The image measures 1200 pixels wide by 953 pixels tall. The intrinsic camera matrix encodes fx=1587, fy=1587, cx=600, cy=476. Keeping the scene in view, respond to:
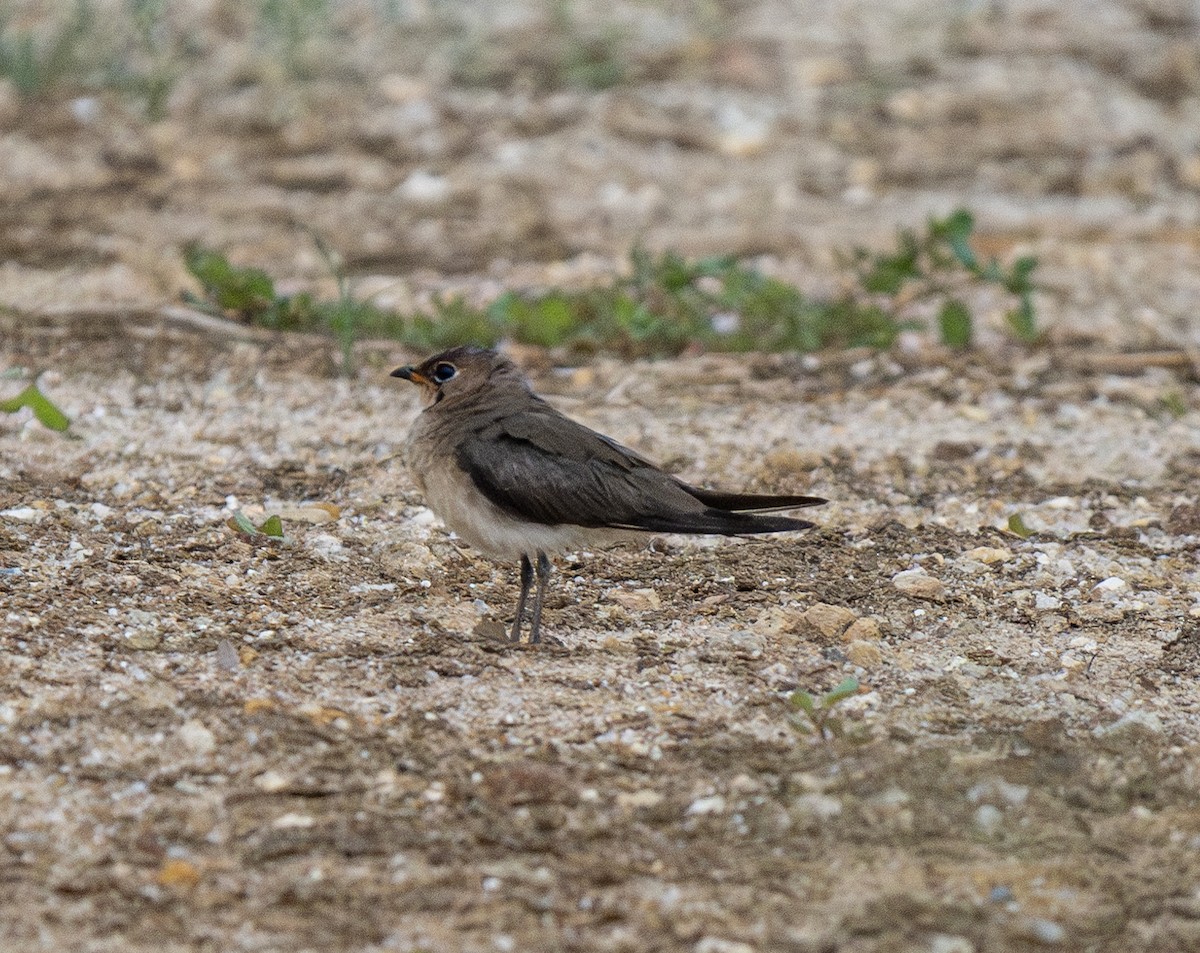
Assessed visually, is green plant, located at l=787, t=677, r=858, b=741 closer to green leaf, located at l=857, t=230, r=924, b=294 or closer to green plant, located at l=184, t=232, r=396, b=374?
green plant, located at l=184, t=232, r=396, b=374

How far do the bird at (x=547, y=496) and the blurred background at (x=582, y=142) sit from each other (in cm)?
225

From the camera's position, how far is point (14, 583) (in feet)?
13.7

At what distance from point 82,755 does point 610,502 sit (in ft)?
4.82

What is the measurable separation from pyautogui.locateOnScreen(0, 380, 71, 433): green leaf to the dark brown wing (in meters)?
1.61

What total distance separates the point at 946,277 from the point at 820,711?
141 inches

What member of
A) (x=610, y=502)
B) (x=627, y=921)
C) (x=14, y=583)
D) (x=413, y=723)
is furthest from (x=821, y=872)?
(x=14, y=583)

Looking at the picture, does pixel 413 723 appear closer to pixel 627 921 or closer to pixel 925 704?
pixel 627 921

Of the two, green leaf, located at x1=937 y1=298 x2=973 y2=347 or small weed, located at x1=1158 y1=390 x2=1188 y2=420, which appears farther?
green leaf, located at x1=937 y1=298 x2=973 y2=347

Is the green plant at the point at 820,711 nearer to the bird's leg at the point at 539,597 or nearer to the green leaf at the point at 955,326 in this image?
the bird's leg at the point at 539,597

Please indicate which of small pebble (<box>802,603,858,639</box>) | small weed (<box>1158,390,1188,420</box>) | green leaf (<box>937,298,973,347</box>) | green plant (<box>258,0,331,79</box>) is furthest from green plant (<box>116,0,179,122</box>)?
small pebble (<box>802,603,858,639</box>)

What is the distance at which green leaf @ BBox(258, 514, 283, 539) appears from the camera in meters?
4.63

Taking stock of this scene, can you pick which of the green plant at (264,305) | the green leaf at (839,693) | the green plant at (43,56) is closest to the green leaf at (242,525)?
Result: the green plant at (264,305)

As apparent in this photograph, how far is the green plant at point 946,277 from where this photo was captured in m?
6.32

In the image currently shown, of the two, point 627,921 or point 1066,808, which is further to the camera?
point 1066,808
